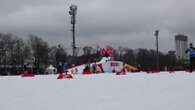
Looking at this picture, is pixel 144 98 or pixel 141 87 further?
pixel 141 87

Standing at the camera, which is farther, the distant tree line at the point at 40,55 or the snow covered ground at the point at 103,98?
the distant tree line at the point at 40,55

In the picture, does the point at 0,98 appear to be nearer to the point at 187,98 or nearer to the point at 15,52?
the point at 187,98

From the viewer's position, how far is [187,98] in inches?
231

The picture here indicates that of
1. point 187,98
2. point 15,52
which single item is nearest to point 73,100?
point 187,98

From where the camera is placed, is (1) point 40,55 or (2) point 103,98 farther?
(1) point 40,55

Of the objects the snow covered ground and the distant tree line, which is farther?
the distant tree line

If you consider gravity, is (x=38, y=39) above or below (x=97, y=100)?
above

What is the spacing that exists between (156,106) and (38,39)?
93195mm

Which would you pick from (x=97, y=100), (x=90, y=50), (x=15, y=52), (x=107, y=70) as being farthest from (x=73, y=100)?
(x=15, y=52)

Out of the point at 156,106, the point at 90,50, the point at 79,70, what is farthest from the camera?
the point at 90,50

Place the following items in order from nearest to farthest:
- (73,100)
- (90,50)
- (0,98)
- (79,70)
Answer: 1. (73,100)
2. (0,98)
3. (79,70)
4. (90,50)

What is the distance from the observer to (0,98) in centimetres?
598

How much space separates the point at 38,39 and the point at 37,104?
3654 inches

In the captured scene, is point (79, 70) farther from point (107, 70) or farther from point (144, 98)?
point (144, 98)
